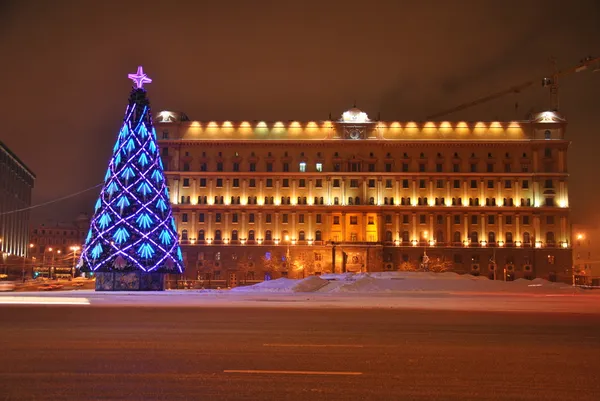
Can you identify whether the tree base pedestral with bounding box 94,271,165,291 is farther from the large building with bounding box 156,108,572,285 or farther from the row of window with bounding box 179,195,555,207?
the row of window with bounding box 179,195,555,207

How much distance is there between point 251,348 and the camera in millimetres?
13875

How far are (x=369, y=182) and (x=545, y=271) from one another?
93.7ft

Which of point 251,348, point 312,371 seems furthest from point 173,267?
point 312,371

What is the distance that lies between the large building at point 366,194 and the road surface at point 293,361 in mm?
76551

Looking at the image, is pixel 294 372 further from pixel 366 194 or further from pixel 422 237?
pixel 422 237

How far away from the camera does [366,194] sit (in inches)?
3868

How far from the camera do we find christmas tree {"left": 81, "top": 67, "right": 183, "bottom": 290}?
4428 cm

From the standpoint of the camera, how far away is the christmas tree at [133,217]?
4428 centimetres

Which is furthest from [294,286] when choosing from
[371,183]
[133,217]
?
[371,183]

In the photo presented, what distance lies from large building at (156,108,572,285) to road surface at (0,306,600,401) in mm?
76551

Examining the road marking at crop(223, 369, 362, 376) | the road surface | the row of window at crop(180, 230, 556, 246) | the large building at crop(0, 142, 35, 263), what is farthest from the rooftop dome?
the road marking at crop(223, 369, 362, 376)

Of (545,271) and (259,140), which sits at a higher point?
(259,140)

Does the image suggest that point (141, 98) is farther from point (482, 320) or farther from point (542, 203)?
point (542, 203)

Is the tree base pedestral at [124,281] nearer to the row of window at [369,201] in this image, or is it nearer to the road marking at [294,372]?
the road marking at [294,372]
